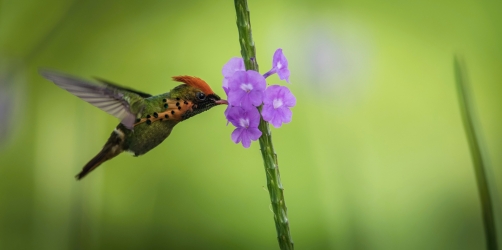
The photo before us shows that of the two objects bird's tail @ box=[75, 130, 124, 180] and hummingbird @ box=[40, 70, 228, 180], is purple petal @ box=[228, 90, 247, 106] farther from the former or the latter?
bird's tail @ box=[75, 130, 124, 180]

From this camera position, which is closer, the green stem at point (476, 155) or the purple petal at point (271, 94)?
the purple petal at point (271, 94)

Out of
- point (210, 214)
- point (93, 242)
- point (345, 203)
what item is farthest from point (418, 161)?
point (93, 242)

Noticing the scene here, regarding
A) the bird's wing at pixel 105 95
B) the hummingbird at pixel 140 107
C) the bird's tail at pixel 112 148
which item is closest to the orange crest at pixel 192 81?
the hummingbird at pixel 140 107

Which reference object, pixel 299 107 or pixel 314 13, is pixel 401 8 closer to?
pixel 314 13

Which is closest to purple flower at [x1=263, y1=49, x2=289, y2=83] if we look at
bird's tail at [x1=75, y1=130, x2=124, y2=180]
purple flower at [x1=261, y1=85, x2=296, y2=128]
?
purple flower at [x1=261, y1=85, x2=296, y2=128]

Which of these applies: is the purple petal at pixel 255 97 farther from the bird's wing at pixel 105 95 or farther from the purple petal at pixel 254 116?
the bird's wing at pixel 105 95

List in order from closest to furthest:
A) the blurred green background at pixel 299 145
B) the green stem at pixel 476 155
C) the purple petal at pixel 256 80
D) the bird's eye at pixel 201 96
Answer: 1. the purple petal at pixel 256 80
2. the bird's eye at pixel 201 96
3. the green stem at pixel 476 155
4. the blurred green background at pixel 299 145

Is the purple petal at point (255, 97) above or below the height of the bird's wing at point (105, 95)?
below
